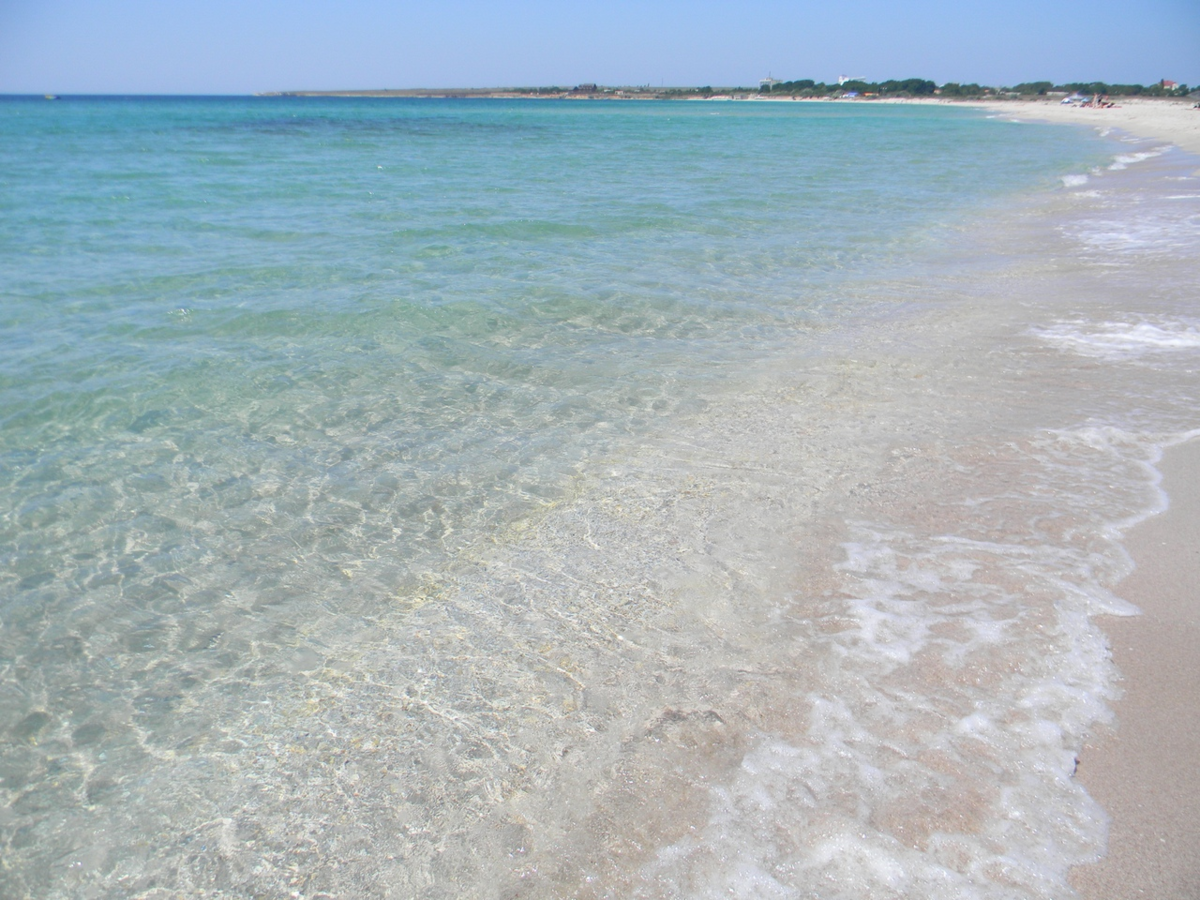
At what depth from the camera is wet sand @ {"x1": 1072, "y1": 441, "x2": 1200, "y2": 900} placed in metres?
2.27

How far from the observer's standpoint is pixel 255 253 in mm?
11023

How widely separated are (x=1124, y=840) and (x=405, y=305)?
7.71m

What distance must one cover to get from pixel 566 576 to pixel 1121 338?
6.26 metres

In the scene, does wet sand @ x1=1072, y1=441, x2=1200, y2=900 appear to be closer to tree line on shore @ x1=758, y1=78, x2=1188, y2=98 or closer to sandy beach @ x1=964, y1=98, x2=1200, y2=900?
sandy beach @ x1=964, y1=98, x2=1200, y2=900

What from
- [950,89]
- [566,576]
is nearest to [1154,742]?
[566,576]

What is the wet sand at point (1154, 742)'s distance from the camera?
2268mm

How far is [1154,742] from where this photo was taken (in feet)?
8.92

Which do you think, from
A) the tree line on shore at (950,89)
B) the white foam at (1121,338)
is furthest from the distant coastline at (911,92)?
the white foam at (1121,338)

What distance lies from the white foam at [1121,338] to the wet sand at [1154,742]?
345 centimetres

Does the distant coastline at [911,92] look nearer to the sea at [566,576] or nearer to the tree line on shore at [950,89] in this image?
the tree line on shore at [950,89]

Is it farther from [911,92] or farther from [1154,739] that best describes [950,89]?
[1154,739]

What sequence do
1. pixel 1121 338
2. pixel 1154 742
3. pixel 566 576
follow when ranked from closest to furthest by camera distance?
pixel 1154 742, pixel 566 576, pixel 1121 338

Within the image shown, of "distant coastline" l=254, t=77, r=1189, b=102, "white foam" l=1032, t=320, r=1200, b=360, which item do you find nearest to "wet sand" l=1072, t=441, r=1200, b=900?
"white foam" l=1032, t=320, r=1200, b=360

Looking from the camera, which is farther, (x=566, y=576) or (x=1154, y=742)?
(x=566, y=576)
